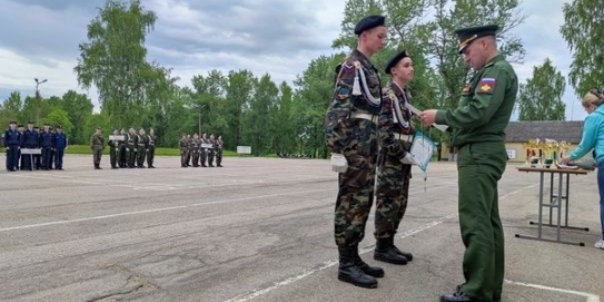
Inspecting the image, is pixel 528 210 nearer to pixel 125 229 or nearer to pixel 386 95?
pixel 386 95

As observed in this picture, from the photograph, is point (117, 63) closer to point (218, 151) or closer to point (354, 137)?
point (218, 151)

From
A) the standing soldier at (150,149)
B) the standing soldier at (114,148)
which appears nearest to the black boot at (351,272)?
the standing soldier at (114,148)

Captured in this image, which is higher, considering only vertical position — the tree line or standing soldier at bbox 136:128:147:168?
the tree line

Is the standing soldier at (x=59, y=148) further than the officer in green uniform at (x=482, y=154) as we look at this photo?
Yes

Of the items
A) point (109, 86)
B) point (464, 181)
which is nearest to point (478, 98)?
point (464, 181)

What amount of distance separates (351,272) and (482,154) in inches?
60.1

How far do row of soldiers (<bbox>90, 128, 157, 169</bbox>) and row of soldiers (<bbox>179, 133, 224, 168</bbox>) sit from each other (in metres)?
2.55

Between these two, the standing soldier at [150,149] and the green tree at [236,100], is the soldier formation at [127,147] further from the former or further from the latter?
the green tree at [236,100]

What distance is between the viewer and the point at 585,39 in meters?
29.4

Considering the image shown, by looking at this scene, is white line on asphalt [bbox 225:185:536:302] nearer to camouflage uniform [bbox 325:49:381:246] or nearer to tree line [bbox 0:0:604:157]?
camouflage uniform [bbox 325:49:381:246]

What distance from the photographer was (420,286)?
173 inches

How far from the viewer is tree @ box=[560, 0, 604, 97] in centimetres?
2797

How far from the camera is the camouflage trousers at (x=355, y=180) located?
4.35 m

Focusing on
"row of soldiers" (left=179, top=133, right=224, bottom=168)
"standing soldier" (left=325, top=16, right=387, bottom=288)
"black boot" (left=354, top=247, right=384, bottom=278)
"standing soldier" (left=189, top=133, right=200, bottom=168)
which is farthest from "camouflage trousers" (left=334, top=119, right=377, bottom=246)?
"standing soldier" (left=189, top=133, right=200, bottom=168)
